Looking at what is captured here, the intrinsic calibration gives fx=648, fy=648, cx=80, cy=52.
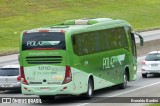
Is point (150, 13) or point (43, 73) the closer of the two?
point (43, 73)

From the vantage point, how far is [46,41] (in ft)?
89.8

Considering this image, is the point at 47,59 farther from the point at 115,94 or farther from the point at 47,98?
the point at 115,94

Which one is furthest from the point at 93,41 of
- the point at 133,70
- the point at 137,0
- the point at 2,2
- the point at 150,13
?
the point at 137,0

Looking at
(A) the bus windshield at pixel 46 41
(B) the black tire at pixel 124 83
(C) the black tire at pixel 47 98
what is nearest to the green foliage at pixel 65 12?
(B) the black tire at pixel 124 83

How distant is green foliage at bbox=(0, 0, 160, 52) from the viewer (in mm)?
87062

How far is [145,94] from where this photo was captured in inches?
Result: 1177

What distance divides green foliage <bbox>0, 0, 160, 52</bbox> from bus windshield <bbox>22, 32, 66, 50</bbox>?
162ft

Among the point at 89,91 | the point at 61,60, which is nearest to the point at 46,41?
the point at 61,60

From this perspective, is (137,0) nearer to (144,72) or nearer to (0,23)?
(0,23)

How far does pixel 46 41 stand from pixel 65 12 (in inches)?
2787

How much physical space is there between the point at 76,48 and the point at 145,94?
4346 mm

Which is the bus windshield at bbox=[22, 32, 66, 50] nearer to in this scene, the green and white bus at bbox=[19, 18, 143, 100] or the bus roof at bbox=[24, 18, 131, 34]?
the green and white bus at bbox=[19, 18, 143, 100]

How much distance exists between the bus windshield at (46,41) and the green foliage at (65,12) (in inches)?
1940

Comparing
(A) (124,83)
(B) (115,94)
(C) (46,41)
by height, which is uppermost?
(C) (46,41)
